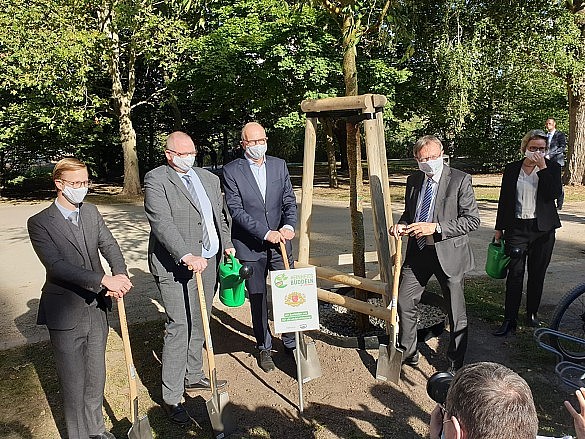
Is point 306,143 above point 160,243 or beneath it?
above

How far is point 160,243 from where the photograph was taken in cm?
368

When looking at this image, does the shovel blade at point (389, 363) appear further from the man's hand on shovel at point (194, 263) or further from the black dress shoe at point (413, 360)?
the man's hand on shovel at point (194, 263)

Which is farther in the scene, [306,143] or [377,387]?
[306,143]

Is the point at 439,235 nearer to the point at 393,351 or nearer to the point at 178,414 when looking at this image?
the point at 393,351

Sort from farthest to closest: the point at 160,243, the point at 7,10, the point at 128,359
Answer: the point at 7,10 → the point at 160,243 → the point at 128,359

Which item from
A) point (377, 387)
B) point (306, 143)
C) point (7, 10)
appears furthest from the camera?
point (7, 10)

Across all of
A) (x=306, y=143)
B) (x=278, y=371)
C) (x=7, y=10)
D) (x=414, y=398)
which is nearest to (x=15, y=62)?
(x=7, y=10)

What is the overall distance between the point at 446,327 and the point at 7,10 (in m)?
13.8

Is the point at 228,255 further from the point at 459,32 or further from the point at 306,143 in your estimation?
the point at 459,32

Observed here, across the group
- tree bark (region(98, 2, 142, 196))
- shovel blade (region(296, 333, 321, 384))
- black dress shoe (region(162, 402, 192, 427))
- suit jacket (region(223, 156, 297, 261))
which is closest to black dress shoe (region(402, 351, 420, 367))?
shovel blade (region(296, 333, 321, 384))

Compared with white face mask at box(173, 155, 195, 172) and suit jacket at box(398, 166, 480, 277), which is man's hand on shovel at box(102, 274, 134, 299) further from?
suit jacket at box(398, 166, 480, 277)

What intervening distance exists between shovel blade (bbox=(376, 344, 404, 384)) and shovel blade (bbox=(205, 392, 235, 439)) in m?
1.34

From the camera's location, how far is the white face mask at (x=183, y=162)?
3691 millimetres

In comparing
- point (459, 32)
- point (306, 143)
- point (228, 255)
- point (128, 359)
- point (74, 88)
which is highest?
point (459, 32)
